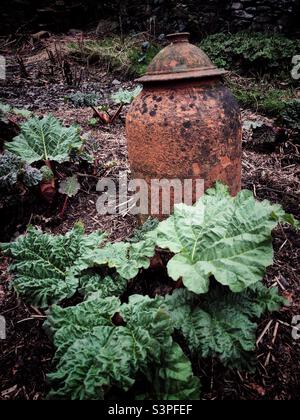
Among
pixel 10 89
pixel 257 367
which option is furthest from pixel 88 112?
pixel 257 367

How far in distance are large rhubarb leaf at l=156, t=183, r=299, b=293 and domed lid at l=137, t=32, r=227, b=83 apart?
67 centimetres

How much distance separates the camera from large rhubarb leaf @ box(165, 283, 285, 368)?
124 centimetres

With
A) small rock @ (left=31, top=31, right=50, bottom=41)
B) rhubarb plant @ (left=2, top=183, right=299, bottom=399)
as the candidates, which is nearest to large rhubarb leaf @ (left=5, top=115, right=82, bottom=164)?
rhubarb plant @ (left=2, top=183, right=299, bottom=399)

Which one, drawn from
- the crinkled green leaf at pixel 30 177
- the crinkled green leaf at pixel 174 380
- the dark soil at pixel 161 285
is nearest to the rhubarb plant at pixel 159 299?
the crinkled green leaf at pixel 174 380

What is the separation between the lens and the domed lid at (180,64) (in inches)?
67.5

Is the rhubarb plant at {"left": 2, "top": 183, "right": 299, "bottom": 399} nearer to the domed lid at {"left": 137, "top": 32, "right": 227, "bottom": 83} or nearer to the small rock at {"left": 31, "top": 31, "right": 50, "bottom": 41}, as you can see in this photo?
the domed lid at {"left": 137, "top": 32, "right": 227, "bottom": 83}

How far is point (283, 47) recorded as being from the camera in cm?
479

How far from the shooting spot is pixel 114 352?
121cm

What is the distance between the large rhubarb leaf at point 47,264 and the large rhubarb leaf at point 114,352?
0.62 feet

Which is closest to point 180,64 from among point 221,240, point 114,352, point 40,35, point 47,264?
point 221,240

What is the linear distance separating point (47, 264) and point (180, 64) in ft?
4.18

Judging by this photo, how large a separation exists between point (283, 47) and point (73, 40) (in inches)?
151

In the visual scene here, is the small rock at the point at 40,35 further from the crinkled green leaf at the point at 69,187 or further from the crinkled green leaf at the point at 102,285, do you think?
the crinkled green leaf at the point at 102,285

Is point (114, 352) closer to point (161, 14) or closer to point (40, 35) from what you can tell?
point (161, 14)
